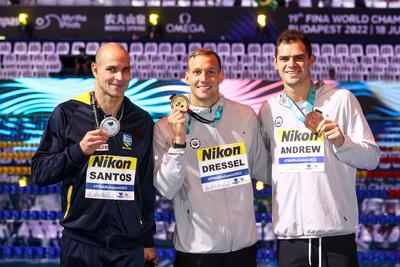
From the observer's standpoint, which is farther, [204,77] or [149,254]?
[149,254]

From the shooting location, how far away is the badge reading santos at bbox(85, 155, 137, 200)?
125 inches

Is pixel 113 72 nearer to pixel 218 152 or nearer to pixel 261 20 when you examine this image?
pixel 218 152

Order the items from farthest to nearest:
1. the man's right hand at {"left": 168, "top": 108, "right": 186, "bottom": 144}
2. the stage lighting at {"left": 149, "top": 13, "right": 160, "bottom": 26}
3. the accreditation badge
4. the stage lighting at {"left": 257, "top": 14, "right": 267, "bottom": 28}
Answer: the stage lighting at {"left": 149, "top": 13, "right": 160, "bottom": 26}
the stage lighting at {"left": 257, "top": 14, "right": 267, "bottom": 28}
the accreditation badge
the man's right hand at {"left": 168, "top": 108, "right": 186, "bottom": 144}

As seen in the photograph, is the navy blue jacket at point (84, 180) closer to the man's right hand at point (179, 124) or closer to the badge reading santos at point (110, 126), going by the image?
the badge reading santos at point (110, 126)

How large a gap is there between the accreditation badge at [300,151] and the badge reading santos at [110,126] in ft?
2.95

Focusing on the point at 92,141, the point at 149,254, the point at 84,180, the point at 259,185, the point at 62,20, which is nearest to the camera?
the point at 92,141

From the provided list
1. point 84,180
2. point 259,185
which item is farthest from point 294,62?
point 259,185

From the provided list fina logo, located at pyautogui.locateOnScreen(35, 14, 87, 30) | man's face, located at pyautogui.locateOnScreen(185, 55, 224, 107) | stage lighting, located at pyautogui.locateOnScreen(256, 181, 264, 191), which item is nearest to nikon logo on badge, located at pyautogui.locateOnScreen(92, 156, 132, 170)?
man's face, located at pyautogui.locateOnScreen(185, 55, 224, 107)

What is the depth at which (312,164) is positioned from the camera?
3203 mm

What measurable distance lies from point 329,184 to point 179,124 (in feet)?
2.82

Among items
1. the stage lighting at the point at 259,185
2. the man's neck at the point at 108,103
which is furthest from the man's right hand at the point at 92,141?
the stage lighting at the point at 259,185

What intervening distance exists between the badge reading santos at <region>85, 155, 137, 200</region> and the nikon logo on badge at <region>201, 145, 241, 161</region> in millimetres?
403

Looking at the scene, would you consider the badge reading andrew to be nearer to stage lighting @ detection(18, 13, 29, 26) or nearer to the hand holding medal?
the hand holding medal

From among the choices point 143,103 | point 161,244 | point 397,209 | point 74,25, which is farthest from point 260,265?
point 74,25
